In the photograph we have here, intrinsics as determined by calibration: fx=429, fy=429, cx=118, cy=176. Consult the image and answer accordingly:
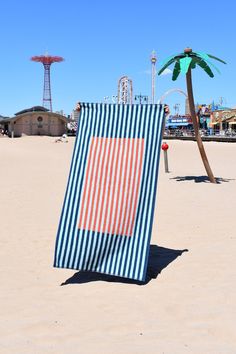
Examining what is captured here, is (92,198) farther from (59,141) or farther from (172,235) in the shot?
(59,141)

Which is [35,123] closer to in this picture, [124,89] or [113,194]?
[124,89]

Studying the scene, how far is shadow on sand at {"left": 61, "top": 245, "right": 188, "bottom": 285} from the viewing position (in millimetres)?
4930

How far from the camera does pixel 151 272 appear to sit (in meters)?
5.21

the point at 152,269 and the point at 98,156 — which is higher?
the point at 98,156

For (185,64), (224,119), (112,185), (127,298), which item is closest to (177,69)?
(185,64)

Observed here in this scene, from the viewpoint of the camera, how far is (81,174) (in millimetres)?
4988

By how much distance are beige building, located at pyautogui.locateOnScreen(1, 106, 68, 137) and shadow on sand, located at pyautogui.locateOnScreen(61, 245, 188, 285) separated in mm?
48558

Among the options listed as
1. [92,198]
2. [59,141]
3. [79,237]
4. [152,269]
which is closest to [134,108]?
[92,198]

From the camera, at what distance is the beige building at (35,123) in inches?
2089

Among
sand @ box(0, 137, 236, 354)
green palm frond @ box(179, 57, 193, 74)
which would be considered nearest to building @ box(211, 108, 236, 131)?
green palm frond @ box(179, 57, 193, 74)

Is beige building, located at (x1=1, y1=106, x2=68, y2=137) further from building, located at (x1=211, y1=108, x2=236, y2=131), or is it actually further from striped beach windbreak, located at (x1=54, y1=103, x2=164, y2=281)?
striped beach windbreak, located at (x1=54, y1=103, x2=164, y2=281)

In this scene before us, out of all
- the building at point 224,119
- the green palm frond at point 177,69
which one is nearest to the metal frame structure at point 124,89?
the building at point 224,119

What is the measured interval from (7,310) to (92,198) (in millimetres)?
1495

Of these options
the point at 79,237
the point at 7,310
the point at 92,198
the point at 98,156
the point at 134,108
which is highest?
the point at 134,108
